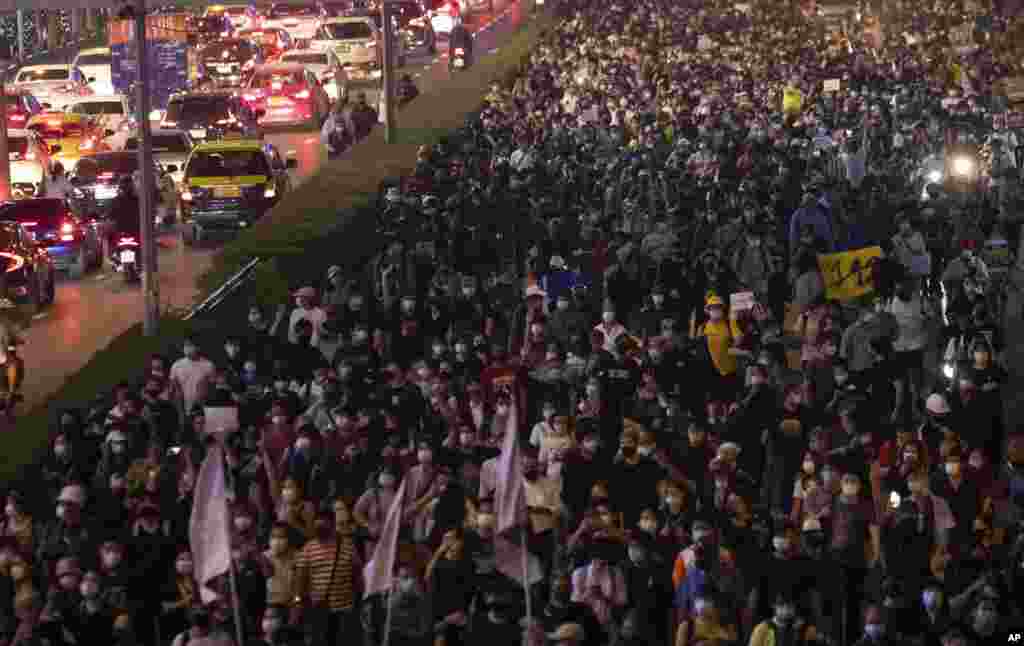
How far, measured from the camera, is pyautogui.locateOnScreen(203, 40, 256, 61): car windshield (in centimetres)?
6425

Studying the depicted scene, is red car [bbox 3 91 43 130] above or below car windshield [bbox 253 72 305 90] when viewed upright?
below

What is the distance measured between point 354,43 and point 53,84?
23.8 ft

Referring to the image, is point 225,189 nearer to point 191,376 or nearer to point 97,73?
point 191,376

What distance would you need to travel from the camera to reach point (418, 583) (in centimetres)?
1580

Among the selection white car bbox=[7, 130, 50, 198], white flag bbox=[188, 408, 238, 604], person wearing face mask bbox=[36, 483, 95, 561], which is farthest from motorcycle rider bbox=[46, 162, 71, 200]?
white flag bbox=[188, 408, 238, 604]

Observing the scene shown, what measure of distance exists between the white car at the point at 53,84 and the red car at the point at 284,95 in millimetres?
3754

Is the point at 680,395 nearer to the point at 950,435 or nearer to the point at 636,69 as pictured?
the point at 950,435

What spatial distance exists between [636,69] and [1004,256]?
23.2 meters

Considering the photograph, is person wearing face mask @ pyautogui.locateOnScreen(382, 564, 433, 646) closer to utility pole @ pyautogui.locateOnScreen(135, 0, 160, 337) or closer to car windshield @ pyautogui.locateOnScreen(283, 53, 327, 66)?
utility pole @ pyautogui.locateOnScreen(135, 0, 160, 337)

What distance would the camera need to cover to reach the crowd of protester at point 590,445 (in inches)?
627

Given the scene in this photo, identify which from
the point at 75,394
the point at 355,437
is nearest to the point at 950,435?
the point at 355,437

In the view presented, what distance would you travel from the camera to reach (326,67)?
58.5 meters

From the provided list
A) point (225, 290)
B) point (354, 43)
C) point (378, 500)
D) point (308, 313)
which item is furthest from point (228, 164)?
point (354, 43)

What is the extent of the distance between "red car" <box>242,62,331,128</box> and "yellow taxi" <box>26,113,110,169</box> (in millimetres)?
4965
